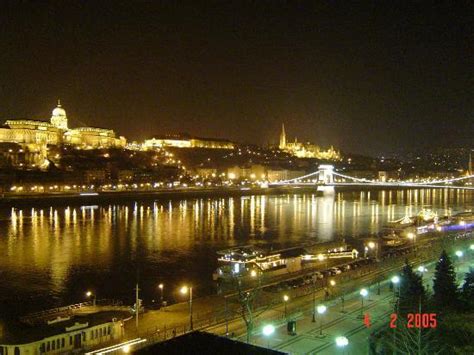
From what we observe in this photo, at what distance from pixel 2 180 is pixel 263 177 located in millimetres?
19834

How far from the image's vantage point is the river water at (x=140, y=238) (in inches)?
294

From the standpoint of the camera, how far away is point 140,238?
12.1 m

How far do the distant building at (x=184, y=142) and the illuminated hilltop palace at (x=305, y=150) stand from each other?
8.68 m

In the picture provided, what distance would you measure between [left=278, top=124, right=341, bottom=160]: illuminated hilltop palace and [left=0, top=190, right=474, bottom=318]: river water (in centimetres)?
3359

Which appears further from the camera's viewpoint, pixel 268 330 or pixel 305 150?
pixel 305 150

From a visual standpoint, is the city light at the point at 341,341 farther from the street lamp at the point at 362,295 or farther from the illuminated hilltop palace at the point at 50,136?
the illuminated hilltop palace at the point at 50,136

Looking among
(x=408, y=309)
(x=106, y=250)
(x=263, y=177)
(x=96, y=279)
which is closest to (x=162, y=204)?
Answer: (x=106, y=250)

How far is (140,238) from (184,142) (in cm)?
3274

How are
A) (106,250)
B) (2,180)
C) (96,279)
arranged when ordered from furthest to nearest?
(2,180) → (106,250) → (96,279)

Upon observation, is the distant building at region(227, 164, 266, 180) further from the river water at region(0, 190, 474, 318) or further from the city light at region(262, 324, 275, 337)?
the city light at region(262, 324, 275, 337)

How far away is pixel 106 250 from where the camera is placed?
10578 mm

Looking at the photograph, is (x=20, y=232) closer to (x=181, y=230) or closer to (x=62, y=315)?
(x=181, y=230)

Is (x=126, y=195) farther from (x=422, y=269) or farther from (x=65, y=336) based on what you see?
(x=65, y=336)

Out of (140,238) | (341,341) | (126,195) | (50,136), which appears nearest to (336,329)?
(341,341)
